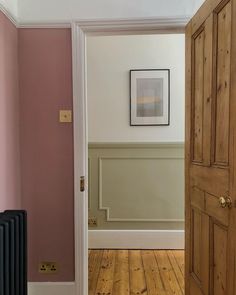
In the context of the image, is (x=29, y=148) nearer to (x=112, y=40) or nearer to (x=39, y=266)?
(x=39, y=266)

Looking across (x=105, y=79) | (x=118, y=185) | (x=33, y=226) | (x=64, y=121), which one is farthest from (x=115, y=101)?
(x=33, y=226)

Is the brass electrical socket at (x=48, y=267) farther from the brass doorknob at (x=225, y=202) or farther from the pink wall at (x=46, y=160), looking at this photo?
the brass doorknob at (x=225, y=202)

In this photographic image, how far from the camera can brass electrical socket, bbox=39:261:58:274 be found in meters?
2.08

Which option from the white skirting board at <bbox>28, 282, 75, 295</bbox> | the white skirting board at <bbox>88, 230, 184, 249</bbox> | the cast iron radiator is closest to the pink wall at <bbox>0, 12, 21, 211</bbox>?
the cast iron radiator

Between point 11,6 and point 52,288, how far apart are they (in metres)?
2.04

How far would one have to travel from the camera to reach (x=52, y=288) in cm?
207

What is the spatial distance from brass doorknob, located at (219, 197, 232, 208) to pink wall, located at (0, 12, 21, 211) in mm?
1314

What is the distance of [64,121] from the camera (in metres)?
2.05

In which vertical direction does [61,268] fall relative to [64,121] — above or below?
below

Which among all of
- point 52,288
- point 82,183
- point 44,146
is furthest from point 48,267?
point 44,146

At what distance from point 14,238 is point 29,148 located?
786 mm

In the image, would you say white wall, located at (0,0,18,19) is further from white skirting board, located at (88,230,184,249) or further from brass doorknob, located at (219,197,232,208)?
white skirting board, located at (88,230,184,249)

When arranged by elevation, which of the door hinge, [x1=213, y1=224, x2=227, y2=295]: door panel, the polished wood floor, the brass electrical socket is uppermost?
the door hinge

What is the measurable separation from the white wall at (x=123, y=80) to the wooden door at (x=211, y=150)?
1.29m
